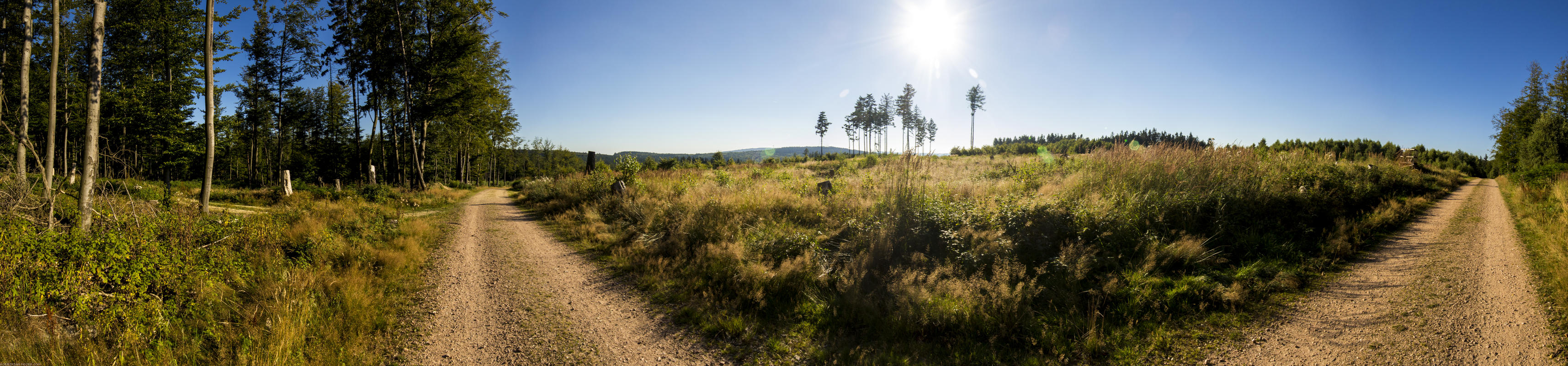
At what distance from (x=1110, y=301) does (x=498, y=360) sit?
5894 mm

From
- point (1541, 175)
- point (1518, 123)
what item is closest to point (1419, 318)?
point (1541, 175)

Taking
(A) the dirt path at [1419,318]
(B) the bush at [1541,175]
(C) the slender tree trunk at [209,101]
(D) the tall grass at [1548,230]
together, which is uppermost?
(C) the slender tree trunk at [209,101]

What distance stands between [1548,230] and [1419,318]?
20.6 ft

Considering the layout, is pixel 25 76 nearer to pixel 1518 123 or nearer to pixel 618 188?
pixel 618 188

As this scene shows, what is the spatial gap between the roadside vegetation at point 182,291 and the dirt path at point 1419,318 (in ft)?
25.5

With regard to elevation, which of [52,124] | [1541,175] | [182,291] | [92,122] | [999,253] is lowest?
[182,291]

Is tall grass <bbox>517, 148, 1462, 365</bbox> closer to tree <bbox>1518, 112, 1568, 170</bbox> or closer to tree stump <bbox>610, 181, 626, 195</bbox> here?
tree stump <bbox>610, 181, 626, 195</bbox>

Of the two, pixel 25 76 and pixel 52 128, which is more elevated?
pixel 25 76

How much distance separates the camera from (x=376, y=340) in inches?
158

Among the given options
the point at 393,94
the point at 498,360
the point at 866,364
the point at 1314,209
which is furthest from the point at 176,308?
the point at 393,94

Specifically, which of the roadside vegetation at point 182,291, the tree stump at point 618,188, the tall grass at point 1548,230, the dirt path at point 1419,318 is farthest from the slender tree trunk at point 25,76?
the tall grass at point 1548,230

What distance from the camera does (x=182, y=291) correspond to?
4.29m

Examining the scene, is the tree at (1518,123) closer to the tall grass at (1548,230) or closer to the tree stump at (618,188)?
the tall grass at (1548,230)

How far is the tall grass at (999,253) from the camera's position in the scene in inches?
164
